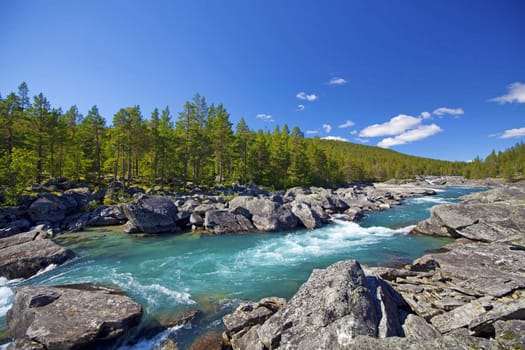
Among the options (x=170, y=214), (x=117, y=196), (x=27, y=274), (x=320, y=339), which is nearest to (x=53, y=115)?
(x=117, y=196)

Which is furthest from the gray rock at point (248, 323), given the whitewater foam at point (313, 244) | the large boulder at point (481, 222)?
the large boulder at point (481, 222)

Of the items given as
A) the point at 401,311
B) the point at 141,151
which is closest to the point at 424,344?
the point at 401,311

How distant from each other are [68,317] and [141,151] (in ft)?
134

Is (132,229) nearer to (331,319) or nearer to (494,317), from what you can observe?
(331,319)

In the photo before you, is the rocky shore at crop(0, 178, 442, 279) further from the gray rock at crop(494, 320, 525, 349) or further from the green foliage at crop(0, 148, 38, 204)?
the gray rock at crop(494, 320, 525, 349)

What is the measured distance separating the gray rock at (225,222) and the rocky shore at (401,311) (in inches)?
624

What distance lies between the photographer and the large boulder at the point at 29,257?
14.6 metres

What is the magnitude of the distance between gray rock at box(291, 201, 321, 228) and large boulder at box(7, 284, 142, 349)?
67.4ft

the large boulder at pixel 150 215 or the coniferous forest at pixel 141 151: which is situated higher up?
the coniferous forest at pixel 141 151

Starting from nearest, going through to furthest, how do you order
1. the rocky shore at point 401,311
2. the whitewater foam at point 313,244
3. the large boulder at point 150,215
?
the rocky shore at point 401,311, the whitewater foam at point 313,244, the large boulder at point 150,215

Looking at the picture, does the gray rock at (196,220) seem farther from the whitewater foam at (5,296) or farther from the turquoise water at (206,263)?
the whitewater foam at (5,296)

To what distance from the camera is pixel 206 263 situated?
16797 millimetres

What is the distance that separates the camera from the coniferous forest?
36.5m

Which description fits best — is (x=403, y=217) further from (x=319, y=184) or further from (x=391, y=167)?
(x=391, y=167)
